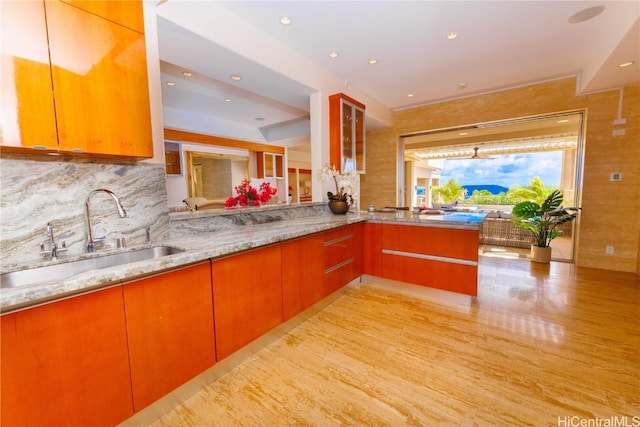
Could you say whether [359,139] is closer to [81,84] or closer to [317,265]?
[317,265]

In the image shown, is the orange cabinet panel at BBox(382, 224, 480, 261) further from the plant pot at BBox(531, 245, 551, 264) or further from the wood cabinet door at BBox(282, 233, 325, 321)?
the plant pot at BBox(531, 245, 551, 264)

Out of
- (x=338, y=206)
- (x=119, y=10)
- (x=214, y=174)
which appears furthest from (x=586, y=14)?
(x=214, y=174)

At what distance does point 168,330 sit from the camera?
4.25ft

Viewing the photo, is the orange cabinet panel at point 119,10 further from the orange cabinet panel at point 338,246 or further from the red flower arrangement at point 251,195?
the orange cabinet panel at point 338,246

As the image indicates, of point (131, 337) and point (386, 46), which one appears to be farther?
point (386, 46)

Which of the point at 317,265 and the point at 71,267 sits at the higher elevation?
the point at 71,267

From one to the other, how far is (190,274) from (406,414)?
1.41 meters

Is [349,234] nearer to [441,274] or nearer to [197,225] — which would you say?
[441,274]

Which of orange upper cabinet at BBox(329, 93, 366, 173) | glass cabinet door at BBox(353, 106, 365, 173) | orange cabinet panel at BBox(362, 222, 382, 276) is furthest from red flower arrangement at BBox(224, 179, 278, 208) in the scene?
glass cabinet door at BBox(353, 106, 365, 173)

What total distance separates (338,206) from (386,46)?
75.2 inches

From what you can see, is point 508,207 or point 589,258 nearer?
point 589,258

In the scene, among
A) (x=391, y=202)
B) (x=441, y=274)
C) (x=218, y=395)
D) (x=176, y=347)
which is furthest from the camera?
(x=391, y=202)

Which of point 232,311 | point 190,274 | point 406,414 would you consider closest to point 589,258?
point 406,414

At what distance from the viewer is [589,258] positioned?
3.74m
